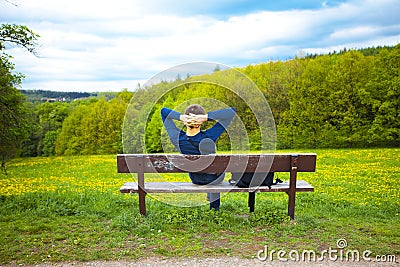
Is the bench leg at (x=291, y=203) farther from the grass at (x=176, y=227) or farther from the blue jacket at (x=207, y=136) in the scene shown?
the blue jacket at (x=207, y=136)

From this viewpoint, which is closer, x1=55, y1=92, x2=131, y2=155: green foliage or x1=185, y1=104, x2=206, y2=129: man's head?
x1=185, y1=104, x2=206, y2=129: man's head

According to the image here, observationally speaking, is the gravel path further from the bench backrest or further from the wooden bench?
the bench backrest

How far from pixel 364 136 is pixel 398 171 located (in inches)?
703

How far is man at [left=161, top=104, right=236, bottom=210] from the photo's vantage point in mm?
6172

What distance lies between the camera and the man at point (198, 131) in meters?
6.17

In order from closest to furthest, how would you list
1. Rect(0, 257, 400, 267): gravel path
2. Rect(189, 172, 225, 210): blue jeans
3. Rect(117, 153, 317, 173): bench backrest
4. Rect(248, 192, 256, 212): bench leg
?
Rect(0, 257, 400, 267): gravel path
Rect(117, 153, 317, 173): bench backrest
Rect(189, 172, 225, 210): blue jeans
Rect(248, 192, 256, 212): bench leg

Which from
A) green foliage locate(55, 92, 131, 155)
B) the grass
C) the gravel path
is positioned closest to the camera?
the gravel path

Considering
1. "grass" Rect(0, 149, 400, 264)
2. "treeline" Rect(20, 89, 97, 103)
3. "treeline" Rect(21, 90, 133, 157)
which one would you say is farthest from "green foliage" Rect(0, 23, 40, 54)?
"treeline" Rect(20, 89, 97, 103)

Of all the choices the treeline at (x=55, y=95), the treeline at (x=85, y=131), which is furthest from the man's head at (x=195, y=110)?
the treeline at (x=55, y=95)

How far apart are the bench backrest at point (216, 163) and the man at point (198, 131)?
8.6 inches

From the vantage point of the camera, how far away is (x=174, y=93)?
25.3 ft

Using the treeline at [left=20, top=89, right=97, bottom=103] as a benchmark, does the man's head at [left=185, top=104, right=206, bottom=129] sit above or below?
below

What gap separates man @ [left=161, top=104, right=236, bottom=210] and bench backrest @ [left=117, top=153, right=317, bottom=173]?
219 mm

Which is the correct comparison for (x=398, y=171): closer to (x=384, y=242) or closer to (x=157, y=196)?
(x=384, y=242)
